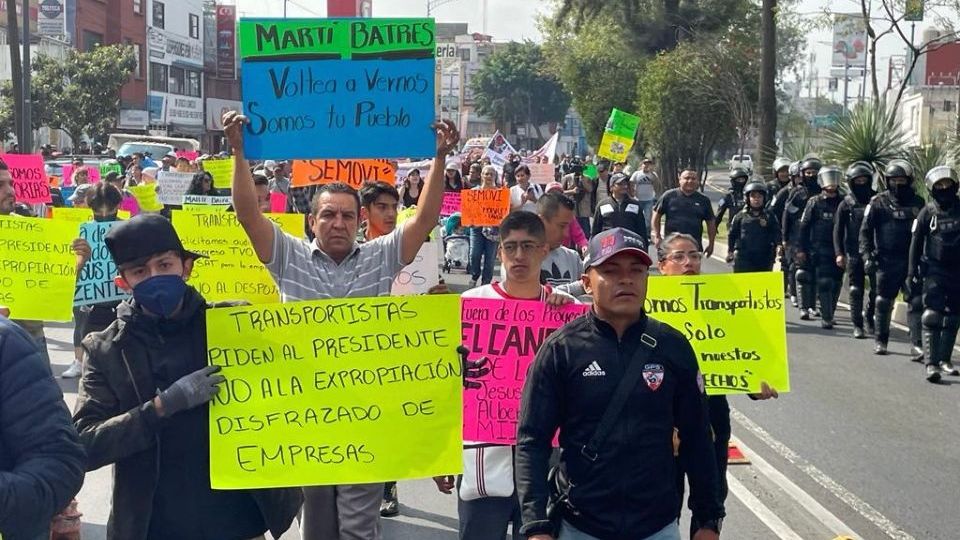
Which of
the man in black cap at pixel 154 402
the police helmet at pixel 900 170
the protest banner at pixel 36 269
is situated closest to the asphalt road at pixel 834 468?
the protest banner at pixel 36 269

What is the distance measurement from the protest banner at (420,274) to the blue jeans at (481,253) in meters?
8.24

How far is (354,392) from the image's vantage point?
13.7 ft

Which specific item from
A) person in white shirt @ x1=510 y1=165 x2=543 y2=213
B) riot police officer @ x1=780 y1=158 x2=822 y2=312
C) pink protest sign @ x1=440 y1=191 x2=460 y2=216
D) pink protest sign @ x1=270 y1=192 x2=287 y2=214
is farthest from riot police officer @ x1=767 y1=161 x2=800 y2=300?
pink protest sign @ x1=270 y1=192 x2=287 y2=214

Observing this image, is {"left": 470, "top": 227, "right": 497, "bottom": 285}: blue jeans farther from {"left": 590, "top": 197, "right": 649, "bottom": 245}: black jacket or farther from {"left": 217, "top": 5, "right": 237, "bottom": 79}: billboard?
{"left": 217, "top": 5, "right": 237, "bottom": 79}: billboard

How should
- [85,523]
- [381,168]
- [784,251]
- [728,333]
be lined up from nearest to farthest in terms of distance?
1. [728,333]
2. [85,523]
3. [381,168]
4. [784,251]

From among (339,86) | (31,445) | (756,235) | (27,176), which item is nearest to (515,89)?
(756,235)

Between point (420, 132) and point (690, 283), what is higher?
point (420, 132)

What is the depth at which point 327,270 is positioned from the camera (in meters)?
4.82

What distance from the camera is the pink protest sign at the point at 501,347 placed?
471cm

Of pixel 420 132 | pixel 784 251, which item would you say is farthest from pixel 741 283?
pixel 784 251

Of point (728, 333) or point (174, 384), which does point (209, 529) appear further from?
point (728, 333)

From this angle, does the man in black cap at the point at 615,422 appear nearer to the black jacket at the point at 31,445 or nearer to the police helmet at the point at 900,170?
the black jacket at the point at 31,445

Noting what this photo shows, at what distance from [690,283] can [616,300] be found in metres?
1.73

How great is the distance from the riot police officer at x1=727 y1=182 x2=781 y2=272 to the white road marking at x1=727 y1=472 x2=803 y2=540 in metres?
7.23
